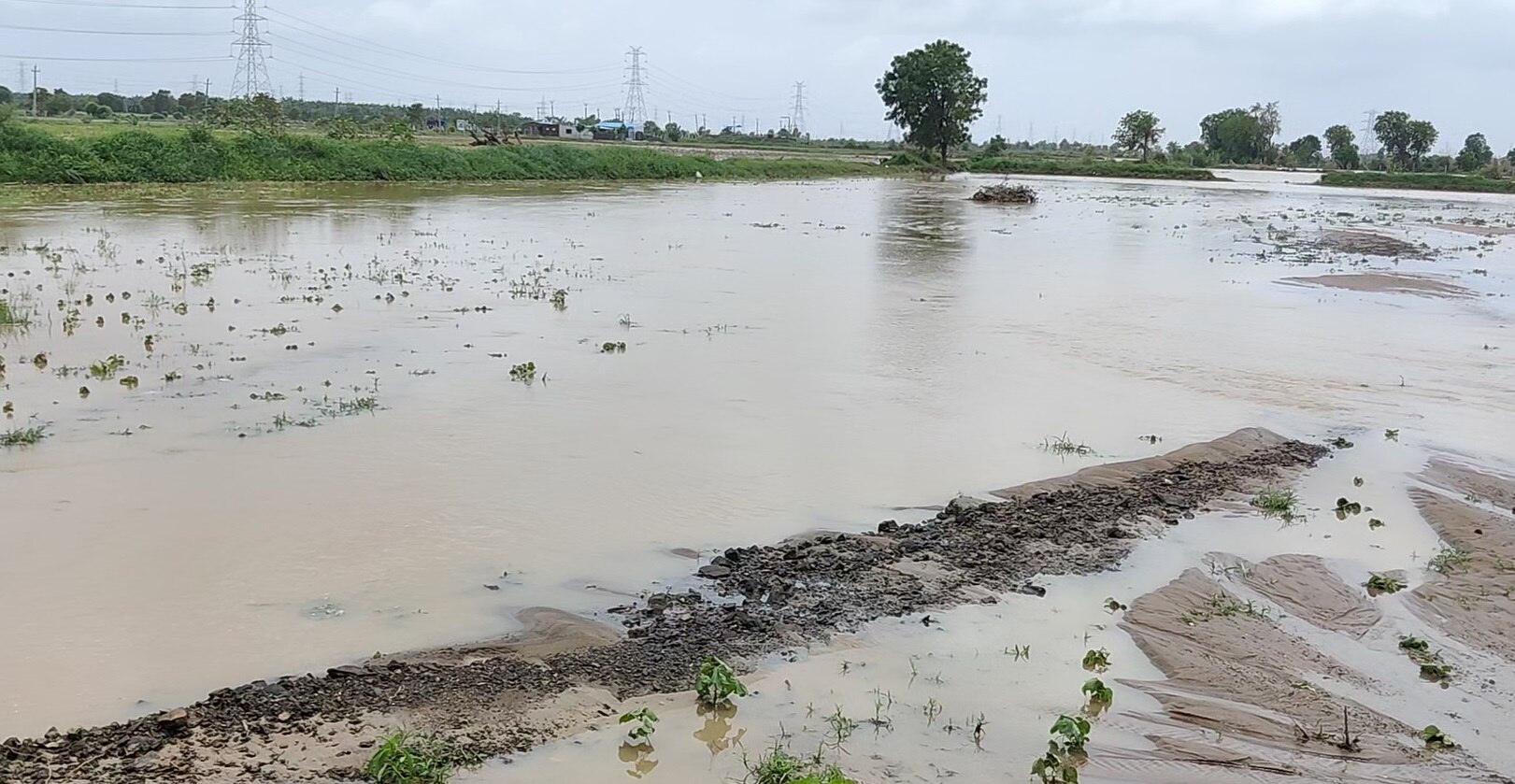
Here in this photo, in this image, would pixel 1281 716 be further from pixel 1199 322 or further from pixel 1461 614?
pixel 1199 322

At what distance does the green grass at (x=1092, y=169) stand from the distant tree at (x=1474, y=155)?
25302 mm

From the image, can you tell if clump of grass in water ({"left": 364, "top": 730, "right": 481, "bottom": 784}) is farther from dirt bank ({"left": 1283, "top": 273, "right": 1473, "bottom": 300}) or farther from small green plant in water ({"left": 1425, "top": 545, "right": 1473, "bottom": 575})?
dirt bank ({"left": 1283, "top": 273, "right": 1473, "bottom": 300})

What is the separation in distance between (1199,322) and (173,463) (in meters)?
13.3

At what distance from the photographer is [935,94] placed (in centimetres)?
8162

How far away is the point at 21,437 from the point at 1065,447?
7924mm

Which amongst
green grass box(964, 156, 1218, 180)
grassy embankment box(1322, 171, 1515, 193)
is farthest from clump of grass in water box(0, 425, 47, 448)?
grassy embankment box(1322, 171, 1515, 193)

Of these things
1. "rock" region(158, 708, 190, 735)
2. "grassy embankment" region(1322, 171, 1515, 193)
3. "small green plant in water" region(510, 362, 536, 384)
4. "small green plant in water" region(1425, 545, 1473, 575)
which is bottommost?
"rock" region(158, 708, 190, 735)

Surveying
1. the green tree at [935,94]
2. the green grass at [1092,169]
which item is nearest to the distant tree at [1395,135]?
the green grass at [1092,169]

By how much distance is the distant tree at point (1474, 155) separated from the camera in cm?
8850

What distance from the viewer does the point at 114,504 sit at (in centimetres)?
706

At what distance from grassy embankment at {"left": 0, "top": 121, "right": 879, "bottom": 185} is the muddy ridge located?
3435cm

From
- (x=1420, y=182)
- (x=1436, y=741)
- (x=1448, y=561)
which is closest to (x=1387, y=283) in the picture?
(x=1448, y=561)

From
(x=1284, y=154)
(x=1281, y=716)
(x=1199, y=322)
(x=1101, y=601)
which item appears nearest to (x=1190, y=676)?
(x=1281, y=716)

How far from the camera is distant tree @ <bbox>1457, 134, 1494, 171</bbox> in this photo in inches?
3484
